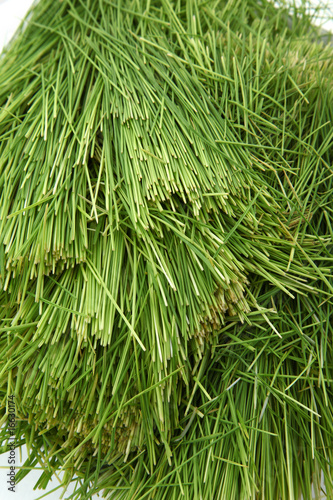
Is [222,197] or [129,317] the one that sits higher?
[222,197]

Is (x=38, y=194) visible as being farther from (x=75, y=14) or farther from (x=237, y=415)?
(x=237, y=415)

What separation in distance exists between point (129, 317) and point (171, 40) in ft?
1.23

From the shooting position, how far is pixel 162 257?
16.2 inches

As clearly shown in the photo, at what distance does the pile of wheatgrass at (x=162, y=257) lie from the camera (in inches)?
16.3

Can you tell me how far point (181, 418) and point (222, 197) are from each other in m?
0.30

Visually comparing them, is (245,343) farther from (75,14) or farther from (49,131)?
(75,14)

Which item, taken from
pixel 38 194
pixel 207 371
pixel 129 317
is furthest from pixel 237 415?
pixel 38 194

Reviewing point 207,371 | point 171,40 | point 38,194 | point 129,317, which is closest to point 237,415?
point 207,371

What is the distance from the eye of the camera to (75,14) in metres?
0.49

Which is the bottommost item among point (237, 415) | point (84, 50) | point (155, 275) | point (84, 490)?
point (84, 490)

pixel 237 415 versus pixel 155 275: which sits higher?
pixel 155 275

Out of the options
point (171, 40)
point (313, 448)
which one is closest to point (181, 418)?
point (313, 448)

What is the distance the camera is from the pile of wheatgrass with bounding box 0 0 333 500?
42 centimetres

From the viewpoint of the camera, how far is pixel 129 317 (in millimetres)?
412
